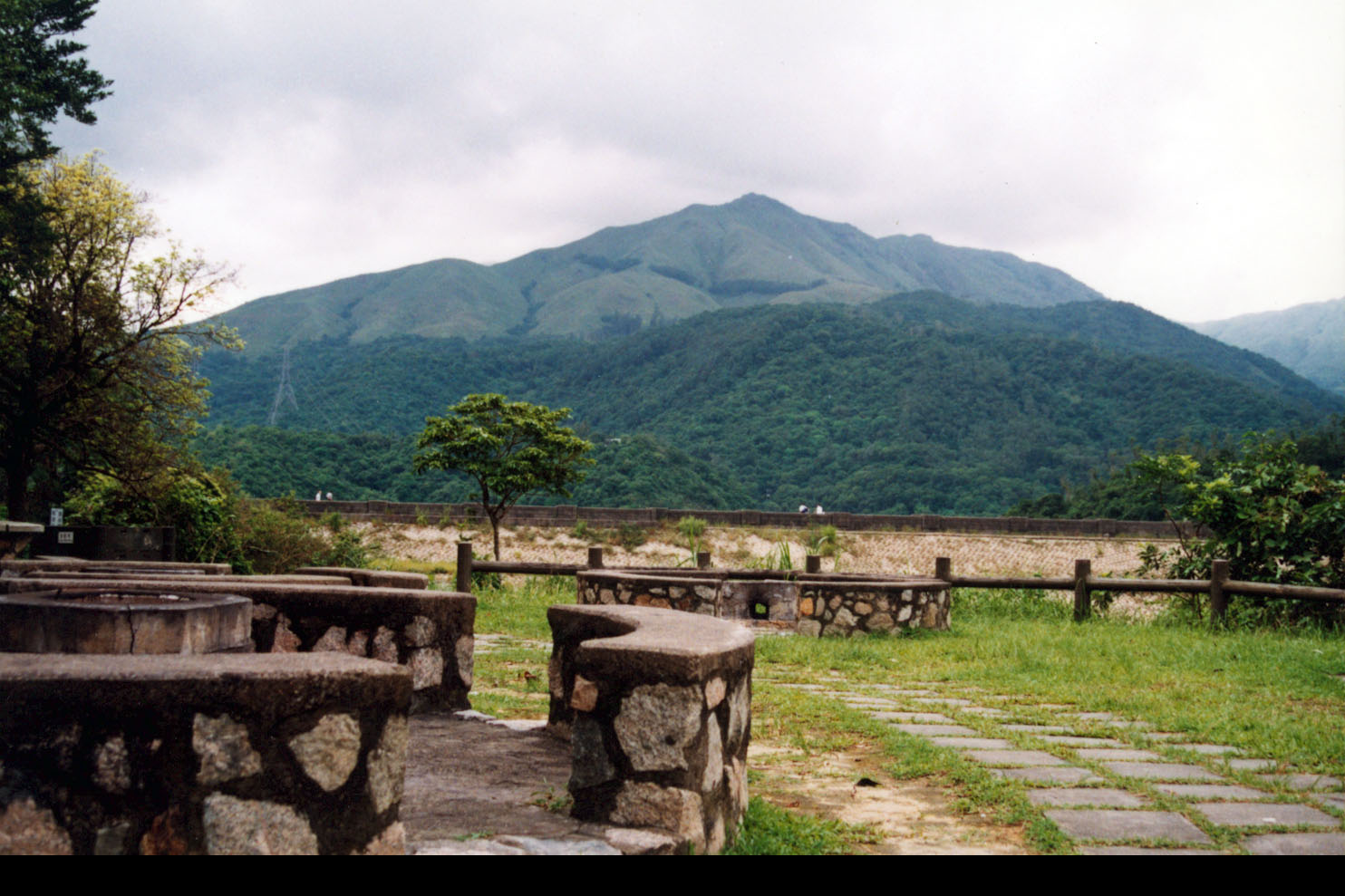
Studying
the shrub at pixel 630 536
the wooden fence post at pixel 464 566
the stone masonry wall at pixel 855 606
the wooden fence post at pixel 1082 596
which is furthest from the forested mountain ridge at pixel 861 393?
the wooden fence post at pixel 1082 596


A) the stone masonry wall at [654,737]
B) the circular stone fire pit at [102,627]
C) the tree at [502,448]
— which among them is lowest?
the stone masonry wall at [654,737]

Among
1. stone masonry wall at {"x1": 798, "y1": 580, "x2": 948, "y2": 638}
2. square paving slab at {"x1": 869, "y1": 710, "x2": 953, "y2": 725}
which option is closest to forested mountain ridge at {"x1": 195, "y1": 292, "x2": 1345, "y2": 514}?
stone masonry wall at {"x1": 798, "y1": 580, "x2": 948, "y2": 638}

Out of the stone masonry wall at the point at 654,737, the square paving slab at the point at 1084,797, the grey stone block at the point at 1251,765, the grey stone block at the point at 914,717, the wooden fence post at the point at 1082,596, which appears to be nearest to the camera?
the stone masonry wall at the point at 654,737

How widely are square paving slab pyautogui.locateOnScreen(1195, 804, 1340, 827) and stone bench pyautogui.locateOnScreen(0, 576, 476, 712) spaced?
3.61 m

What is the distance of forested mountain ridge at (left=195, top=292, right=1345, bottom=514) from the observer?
6744 centimetres

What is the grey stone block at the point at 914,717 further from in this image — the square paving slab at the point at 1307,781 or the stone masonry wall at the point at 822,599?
the stone masonry wall at the point at 822,599

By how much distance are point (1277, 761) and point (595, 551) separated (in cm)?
1049

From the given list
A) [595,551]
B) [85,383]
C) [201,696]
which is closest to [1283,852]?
[201,696]

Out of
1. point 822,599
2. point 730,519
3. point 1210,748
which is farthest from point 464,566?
point 730,519

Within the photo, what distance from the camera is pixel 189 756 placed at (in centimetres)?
242

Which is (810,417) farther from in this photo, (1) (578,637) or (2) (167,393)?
(1) (578,637)

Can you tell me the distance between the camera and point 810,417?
258 ft

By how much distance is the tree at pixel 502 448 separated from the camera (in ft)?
75.8

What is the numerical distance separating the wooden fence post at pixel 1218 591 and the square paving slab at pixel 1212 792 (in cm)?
761
